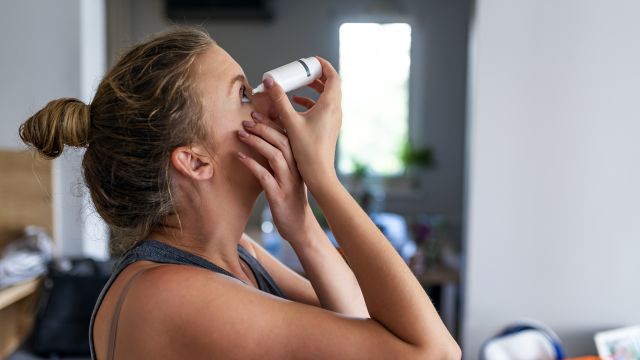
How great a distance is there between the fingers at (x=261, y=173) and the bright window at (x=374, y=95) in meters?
4.13

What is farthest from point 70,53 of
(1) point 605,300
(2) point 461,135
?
(2) point 461,135

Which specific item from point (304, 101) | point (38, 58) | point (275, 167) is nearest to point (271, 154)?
point (275, 167)

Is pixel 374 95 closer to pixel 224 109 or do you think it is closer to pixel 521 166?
pixel 521 166

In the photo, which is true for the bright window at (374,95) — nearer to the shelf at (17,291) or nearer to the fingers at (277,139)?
the shelf at (17,291)

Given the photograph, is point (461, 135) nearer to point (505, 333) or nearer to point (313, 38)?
point (313, 38)

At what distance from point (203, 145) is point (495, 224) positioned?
158 cm

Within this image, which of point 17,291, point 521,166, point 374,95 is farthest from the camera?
point 374,95

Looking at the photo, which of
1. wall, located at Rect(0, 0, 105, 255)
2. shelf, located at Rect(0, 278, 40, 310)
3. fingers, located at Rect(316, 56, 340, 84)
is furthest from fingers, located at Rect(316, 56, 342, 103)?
wall, located at Rect(0, 0, 105, 255)

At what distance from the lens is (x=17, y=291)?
6.48 feet

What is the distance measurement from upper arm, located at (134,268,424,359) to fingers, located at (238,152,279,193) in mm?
153

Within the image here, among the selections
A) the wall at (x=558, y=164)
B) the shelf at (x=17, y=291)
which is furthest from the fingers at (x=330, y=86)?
the shelf at (x=17, y=291)

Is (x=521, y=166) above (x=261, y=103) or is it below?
below

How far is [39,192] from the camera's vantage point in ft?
7.60

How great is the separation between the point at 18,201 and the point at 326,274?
1902 mm
